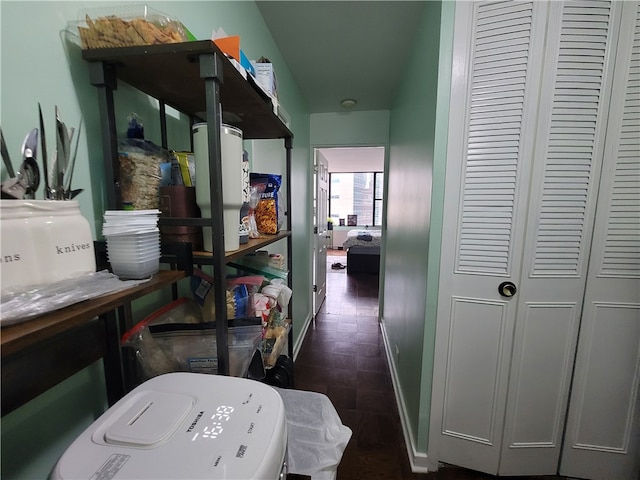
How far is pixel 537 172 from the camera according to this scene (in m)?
1.14

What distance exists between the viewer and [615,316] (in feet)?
3.91

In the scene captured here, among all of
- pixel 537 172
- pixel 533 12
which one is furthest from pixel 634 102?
pixel 533 12

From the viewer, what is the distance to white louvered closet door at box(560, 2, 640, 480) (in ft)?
3.52

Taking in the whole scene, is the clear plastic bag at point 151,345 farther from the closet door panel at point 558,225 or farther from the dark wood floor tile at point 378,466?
the closet door panel at point 558,225

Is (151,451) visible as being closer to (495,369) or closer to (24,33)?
(24,33)

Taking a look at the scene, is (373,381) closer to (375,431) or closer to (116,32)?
(375,431)

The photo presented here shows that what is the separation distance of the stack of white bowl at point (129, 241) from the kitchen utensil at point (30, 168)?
11cm

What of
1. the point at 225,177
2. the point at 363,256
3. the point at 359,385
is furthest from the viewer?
the point at 363,256

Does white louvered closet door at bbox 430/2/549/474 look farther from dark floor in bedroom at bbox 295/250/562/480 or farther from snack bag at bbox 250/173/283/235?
snack bag at bbox 250/173/283/235

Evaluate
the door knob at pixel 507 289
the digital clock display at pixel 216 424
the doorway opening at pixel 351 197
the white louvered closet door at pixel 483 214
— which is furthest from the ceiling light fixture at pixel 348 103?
the doorway opening at pixel 351 197

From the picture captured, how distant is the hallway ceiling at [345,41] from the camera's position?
57.6 inches

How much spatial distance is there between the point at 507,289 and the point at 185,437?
1.36m

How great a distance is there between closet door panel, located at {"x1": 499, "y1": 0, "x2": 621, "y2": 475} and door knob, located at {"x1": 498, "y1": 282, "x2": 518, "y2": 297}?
41 millimetres

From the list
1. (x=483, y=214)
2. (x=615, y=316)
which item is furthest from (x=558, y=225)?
(x=615, y=316)
